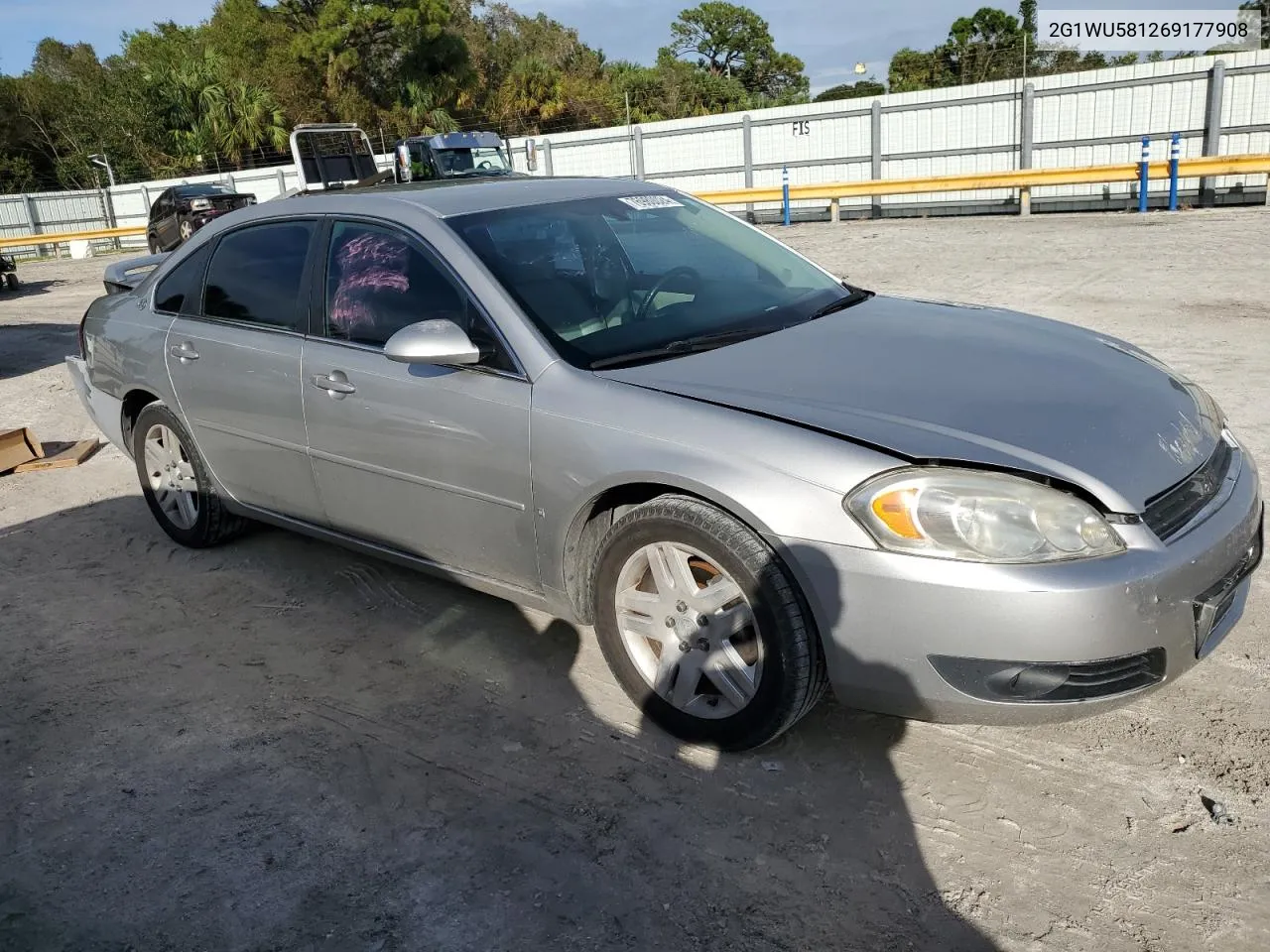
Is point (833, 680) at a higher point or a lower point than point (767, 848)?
higher

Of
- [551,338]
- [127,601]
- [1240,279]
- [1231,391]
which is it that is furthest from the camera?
[1240,279]

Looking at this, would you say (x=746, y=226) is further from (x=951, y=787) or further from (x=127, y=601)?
(x=127, y=601)

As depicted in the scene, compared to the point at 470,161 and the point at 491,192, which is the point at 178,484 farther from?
the point at 470,161

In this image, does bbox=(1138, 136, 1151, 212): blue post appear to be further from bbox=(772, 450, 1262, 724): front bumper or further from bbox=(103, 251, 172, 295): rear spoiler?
bbox=(772, 450, 1262, 724): front bumper

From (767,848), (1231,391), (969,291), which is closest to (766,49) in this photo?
(969,291)

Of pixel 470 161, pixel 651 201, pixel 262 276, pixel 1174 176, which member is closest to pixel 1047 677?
pixel 651 201

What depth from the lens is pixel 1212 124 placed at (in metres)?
18.4

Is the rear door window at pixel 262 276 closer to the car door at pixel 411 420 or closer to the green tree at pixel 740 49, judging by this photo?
the car door at pixel 411 420

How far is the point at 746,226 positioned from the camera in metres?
4.54

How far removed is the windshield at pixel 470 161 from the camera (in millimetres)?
23094

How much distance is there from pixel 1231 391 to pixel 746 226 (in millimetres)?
3596

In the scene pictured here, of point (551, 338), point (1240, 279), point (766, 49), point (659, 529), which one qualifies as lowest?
point (1240, 279)

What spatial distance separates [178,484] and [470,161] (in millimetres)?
20031

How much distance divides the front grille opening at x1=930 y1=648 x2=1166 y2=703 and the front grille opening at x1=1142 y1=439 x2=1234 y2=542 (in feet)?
1.03
